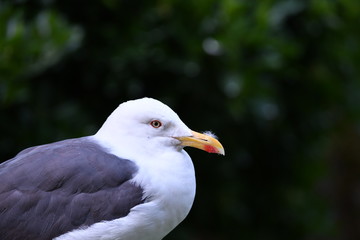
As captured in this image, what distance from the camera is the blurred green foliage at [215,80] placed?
4.21 meters

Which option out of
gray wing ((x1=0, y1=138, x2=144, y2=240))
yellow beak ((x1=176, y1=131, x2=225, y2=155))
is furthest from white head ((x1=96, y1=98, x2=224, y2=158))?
gray wing ((x1=0, y1=138, x2=144, y2=240))

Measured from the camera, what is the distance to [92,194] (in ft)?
9.21

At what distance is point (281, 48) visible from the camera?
4445 mm

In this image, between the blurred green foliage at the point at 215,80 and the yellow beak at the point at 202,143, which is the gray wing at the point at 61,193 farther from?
the blurred green foliage at the point at 215,80

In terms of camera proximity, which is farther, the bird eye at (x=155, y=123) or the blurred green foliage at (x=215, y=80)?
the blurred green foliage at (x=215, y=80)

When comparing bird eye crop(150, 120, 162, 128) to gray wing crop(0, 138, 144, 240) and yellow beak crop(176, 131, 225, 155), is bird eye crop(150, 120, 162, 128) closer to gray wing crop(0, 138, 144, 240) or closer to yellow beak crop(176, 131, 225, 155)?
yellow beak crop(176, 131, 225, 155)

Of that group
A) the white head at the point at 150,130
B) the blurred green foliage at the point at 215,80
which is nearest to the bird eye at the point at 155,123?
the white head at the point at 150,130

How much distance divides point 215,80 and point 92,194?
1949 millimetres

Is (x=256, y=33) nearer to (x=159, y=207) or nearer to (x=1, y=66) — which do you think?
(x=1, y=66)

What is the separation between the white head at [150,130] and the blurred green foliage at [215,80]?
1.12m

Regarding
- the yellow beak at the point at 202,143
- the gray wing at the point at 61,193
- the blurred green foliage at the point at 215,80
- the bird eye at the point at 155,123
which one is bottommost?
the gray wing at the point at 61,193

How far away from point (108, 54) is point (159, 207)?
5.96 ft

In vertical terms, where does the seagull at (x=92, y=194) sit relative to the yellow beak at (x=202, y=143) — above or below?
below

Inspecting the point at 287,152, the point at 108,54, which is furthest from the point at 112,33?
the point at 287,152
